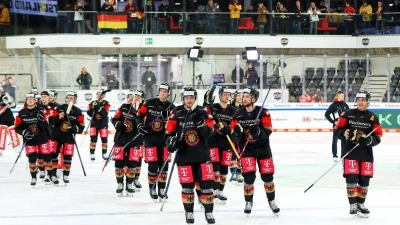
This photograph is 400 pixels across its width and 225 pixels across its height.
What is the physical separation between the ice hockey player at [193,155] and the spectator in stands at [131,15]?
23563mm

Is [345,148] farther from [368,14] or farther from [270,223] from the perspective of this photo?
[368,14]

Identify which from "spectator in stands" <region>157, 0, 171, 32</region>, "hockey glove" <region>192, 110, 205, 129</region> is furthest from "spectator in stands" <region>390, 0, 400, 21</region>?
"hockey glove" <region>192, 110, 205, 129</region>

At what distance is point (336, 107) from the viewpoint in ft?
62.7

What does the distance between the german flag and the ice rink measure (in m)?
15.1

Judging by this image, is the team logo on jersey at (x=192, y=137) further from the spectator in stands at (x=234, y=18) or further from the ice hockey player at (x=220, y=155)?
the spectator in stands at (x=234, y=18)


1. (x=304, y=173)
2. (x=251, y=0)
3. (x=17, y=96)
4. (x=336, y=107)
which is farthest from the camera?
(x=251, y=0)

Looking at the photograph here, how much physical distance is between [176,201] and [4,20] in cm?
2357

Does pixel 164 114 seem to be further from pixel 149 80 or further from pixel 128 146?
pixel 149 80

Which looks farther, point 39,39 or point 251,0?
point 251,0

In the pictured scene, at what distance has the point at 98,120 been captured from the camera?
2073cm

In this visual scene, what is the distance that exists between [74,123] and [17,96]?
538 inches

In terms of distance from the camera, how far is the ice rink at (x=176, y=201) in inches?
437

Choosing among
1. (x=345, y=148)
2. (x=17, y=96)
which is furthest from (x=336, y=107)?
(x=17, y=96)

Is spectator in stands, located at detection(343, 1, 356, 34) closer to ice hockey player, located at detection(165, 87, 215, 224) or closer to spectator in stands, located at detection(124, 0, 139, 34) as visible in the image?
spectator in stands, located at detection(124, 0, 139, 34)
